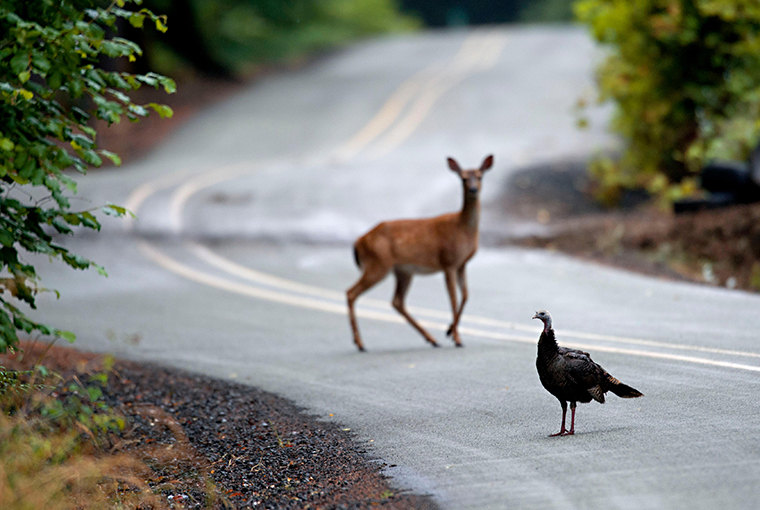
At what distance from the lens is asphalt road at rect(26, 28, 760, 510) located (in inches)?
215

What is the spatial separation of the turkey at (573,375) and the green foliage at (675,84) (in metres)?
10.4

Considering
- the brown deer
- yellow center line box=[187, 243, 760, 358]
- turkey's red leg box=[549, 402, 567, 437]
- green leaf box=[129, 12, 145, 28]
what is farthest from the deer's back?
green leaf box=[129, 12, 145, 28]

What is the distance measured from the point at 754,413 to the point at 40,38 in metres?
5.42

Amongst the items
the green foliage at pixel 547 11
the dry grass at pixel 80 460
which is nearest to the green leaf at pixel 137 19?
the dry grass at pixel 80 460

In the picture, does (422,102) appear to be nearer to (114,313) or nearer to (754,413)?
(114,313)

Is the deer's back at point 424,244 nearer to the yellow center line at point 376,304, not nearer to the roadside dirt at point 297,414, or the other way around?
the yellow center line at point 376,304

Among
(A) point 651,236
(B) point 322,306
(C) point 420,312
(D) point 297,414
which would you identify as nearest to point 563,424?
(D) point 297,414

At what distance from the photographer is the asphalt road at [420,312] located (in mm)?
5469

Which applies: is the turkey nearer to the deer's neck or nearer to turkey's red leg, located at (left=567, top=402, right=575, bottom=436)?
turkey's red leg, located at (left=567, top=402, right=575, bottom=436)

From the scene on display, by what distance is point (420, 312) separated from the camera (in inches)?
445

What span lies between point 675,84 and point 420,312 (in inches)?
366

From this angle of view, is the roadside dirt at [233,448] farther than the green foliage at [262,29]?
No

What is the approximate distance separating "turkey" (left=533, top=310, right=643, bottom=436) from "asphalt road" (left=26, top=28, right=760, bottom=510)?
13.1 inches

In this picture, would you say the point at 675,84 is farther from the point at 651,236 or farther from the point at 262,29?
the point at 262,29
